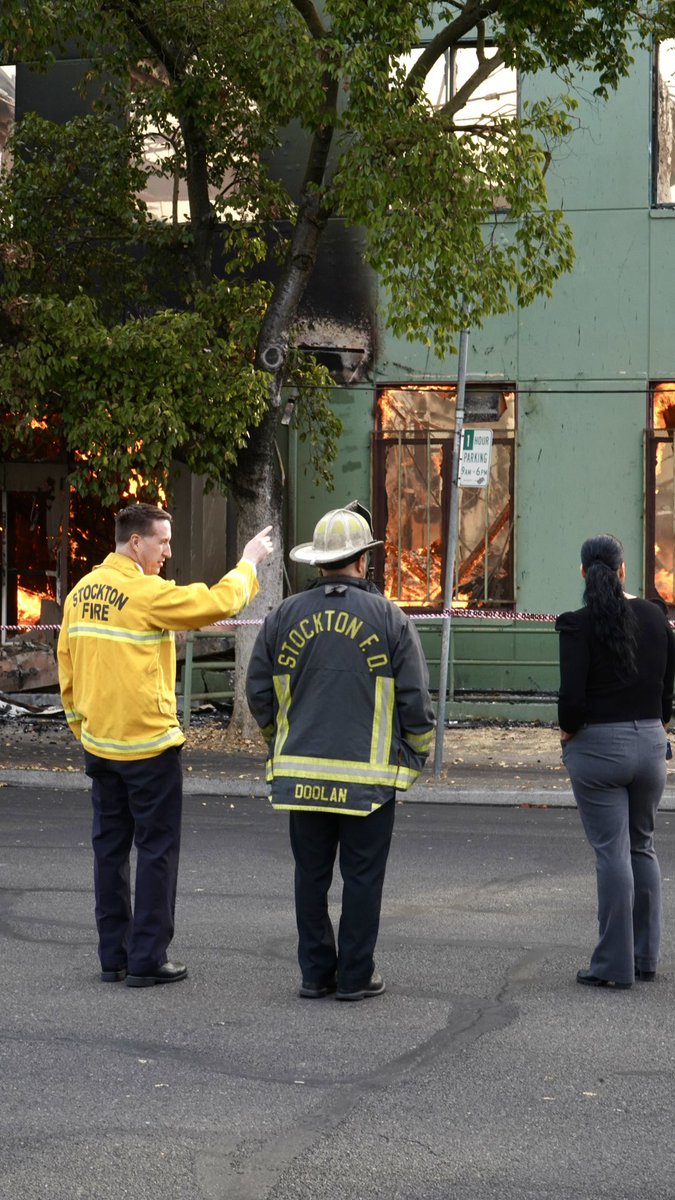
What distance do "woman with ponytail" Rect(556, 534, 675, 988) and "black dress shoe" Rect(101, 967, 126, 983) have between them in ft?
6.15

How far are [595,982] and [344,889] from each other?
3.73ft

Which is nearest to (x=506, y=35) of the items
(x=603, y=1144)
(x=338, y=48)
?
(x=338, y=48)

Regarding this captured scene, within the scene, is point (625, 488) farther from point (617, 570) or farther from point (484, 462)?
point (617, 570)

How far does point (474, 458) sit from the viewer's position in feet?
42.2

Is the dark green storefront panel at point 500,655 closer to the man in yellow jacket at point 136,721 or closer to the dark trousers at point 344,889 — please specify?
the man in yellow jacket at point 136,721

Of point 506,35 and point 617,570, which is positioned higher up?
point 506,35

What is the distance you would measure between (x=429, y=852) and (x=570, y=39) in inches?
277

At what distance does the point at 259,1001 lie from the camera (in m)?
6.34

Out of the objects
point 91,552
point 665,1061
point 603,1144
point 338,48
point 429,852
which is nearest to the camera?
point 603,1144

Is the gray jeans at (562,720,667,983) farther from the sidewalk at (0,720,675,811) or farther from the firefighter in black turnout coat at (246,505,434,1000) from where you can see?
the sidewalk at (0,720,675,811)

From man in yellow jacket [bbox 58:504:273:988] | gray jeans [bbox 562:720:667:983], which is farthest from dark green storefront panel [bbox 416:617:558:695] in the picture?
man in yellow jacket [bbox 58:504:273:988]

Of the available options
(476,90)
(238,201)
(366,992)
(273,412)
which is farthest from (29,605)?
(366,992)

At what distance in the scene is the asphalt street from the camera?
446cm

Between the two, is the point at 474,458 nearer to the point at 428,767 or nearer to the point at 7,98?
the point at 428,767
